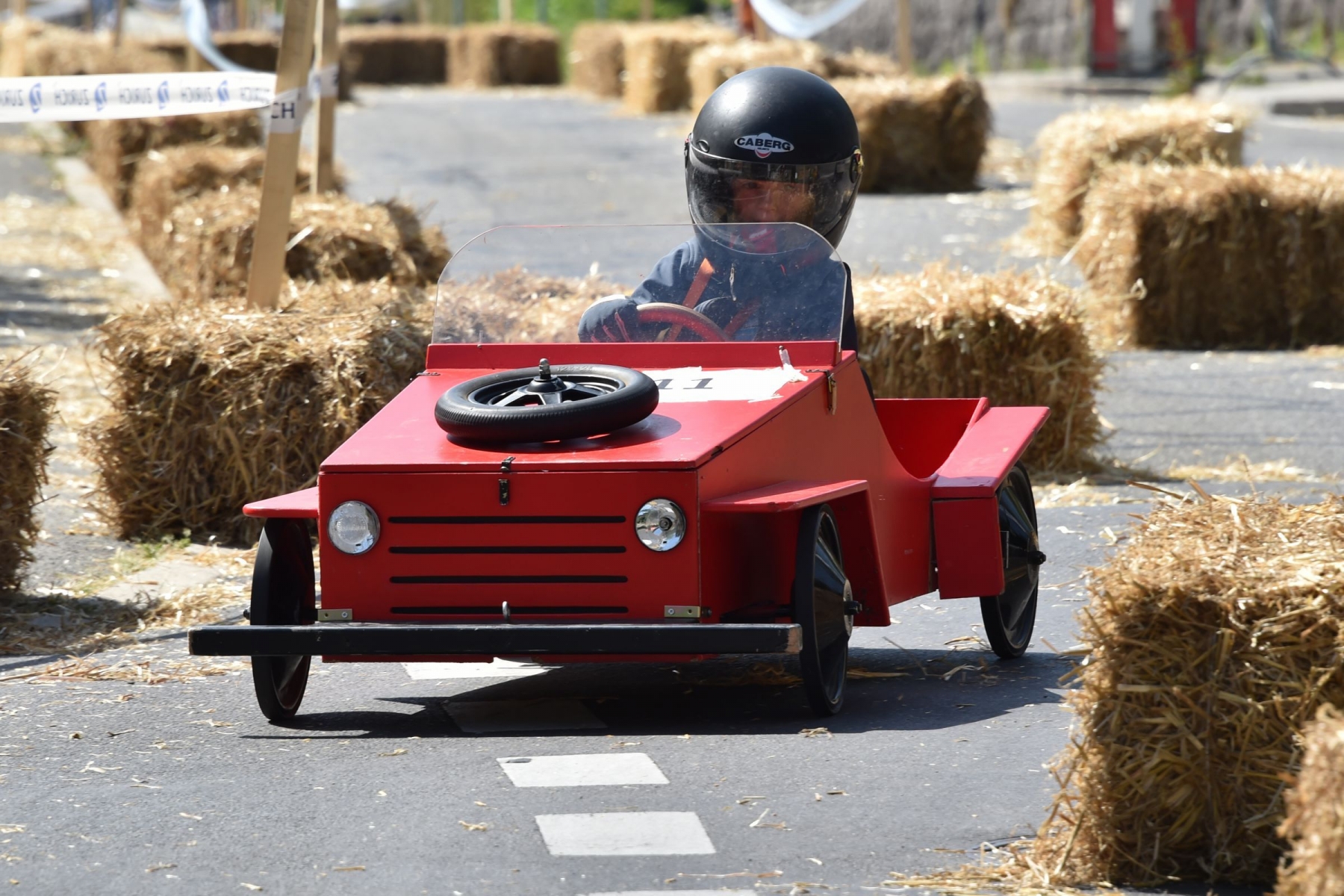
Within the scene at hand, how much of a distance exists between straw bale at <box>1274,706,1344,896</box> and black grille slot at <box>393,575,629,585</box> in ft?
7.18

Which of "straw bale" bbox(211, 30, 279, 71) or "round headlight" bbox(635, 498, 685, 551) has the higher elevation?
"straw bale" bbox(211, 30, 279, 71)

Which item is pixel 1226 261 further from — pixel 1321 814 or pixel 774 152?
pixel 1321 814

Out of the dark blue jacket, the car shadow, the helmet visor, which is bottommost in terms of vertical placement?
the car shadow

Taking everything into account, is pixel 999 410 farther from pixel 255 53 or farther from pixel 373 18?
pixel 373 18

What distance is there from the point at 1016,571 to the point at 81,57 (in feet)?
71.5

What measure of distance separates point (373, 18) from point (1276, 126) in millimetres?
42330

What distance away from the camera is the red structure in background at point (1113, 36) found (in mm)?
33312

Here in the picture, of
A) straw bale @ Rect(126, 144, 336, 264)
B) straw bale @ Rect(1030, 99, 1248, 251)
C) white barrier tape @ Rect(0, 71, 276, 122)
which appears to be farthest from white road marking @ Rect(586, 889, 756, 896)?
straw bale @ Rect(1030, 99, 1248, 251)

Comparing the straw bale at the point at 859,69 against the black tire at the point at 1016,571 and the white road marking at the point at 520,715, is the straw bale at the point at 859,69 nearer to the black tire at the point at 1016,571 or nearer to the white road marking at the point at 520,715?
the black tire at the point at 1016,571

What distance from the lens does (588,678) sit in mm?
6219

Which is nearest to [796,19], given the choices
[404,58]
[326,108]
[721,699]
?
[326,108]

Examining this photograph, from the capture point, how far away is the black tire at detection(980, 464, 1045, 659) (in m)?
6.36

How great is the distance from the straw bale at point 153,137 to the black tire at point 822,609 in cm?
1370

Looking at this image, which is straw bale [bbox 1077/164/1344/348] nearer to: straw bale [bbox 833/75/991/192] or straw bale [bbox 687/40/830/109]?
straw bale [bbox 833/75/991/192]
